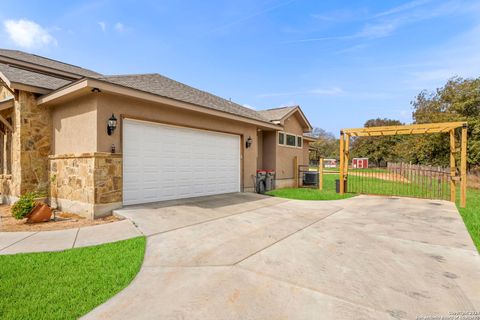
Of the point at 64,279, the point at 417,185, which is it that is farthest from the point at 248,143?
the point at 417,185

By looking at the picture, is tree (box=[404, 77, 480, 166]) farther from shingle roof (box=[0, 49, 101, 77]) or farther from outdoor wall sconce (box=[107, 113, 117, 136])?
shingle roof (box=[0, 49, 101, 77])

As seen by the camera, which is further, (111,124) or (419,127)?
(419,127)

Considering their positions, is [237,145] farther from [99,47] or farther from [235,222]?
[99,47]

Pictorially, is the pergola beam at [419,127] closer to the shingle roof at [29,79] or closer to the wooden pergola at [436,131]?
the wooden pergola at [436,131]

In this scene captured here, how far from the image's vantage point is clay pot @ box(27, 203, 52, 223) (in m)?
5.98

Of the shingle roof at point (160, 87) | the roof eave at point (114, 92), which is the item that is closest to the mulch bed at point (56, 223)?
the roof eave at point (114, 92)

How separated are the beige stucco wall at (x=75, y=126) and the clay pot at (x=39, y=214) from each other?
1.74 m

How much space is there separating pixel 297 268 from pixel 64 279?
3111 mm

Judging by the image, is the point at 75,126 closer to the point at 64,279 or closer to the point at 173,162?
the point at 173,162

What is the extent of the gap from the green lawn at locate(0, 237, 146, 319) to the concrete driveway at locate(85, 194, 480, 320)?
21 centimetres

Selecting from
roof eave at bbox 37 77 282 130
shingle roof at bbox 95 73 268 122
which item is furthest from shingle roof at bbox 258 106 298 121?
roof eave at bbox 37 77 282 130

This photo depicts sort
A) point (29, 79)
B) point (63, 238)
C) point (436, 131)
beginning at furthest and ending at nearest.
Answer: point (436, 131) → point (29, 79) → point (63, 238)

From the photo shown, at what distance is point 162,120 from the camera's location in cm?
798

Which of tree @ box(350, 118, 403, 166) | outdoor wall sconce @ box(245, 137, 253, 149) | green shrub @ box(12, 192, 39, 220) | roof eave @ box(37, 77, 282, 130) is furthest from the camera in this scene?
tree @ box(350, 118, 403, 166)
